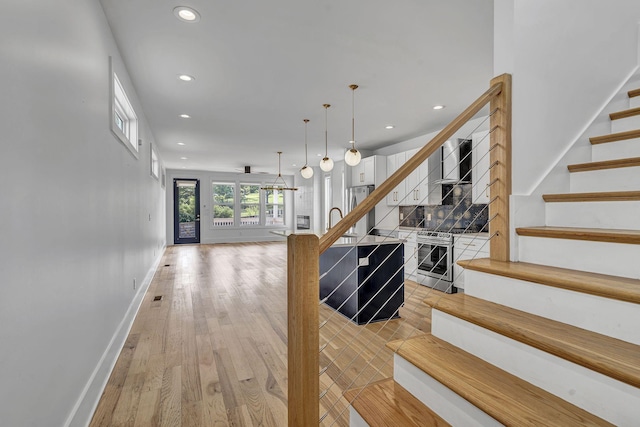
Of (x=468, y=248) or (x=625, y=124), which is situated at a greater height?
(x=625, y=124)

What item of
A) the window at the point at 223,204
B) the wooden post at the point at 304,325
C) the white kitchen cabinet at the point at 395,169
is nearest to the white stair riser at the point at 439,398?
the wooden post at the point at 304,325

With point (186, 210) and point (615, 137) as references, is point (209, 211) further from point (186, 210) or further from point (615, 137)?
point (615, 137)

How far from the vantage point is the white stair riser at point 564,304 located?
3.58 feet

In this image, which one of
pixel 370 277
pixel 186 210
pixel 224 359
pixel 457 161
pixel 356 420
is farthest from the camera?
pixel 186 210

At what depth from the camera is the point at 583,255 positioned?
143 centimetres

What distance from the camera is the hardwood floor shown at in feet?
5.88

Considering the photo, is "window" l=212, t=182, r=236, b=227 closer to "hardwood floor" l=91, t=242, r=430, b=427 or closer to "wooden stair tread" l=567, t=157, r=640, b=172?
"hardwood floor" l=91, t=242, r=430, b=427

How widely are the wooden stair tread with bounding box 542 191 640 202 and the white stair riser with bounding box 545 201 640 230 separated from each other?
0.02 meters

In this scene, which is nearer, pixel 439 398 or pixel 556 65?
pixel 439 398

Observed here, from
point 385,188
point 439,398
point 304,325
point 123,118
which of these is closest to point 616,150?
point 385,188

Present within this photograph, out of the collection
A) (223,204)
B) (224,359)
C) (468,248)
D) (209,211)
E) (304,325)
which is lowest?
(224,359)

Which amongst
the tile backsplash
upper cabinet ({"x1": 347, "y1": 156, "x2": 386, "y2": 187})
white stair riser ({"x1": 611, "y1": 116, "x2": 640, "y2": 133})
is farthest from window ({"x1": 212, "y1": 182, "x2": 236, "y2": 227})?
white stair riser ({"x1": 611, "y1": 116, "x2": 640, "y2": 133})

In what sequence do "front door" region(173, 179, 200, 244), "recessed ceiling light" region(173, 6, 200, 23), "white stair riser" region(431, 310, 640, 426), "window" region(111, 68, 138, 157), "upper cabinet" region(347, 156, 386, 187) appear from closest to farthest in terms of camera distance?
"white stair riser" region(431, 310, 640, 426)
"recessed ceiling light" region(173, 6, 200, 23)
"window" region(111, 68, 138, 157)
"upper cabinet" region(347, 156, 386, 187)
"front door" region(173, 179, 200, 244)

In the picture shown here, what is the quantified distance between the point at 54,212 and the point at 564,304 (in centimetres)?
221
